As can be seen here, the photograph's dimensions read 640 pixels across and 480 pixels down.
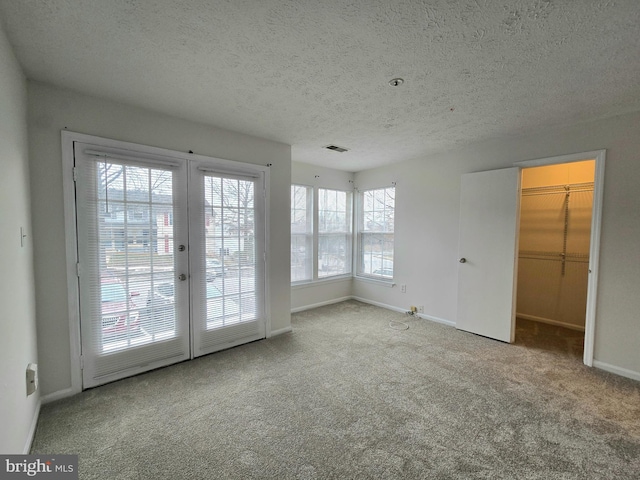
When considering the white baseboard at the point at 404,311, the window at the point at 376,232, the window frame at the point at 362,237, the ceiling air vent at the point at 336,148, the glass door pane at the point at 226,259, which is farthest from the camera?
the window frame at the point at 362,237

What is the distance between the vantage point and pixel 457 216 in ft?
12.6

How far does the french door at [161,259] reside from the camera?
2338 mm

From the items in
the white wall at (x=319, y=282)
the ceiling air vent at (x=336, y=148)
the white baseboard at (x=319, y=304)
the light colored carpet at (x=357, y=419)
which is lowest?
the light colored carpet at (x=357, y=419)

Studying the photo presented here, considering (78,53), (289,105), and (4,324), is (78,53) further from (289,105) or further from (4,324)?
(4,324)

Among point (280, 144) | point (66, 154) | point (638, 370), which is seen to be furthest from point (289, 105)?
point (638, 370)

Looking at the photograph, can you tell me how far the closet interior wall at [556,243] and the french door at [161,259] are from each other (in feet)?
13.5

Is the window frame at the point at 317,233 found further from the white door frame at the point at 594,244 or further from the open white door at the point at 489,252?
the white door frame at the point at 594,244

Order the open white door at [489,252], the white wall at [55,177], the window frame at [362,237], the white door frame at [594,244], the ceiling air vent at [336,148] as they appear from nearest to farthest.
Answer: the white wall at [55,177]
the white door frame at [594,244]
the open white door at [489,252]
the ceiling air vent at [336,148]
the window frame at [362,237]

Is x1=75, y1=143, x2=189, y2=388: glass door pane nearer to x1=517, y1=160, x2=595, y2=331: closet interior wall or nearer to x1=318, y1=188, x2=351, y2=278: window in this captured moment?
x1=318, y1=188, x2=351, y2=278: window

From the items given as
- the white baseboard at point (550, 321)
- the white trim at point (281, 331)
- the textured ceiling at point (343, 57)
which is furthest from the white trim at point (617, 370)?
the white trim at point (281, 331)

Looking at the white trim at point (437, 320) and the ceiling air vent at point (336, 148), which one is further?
the white trim at point (437, 320)

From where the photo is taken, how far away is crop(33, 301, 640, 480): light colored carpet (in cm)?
160

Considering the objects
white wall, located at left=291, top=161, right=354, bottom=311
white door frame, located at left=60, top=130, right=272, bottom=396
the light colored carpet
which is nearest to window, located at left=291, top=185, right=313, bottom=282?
white wall, located at left=291, top=161, right=354, bottom=311

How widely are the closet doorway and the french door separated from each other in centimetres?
366
